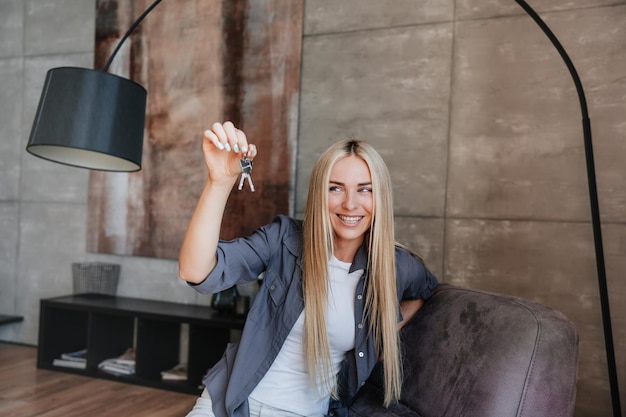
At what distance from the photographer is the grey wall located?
3.11 metres

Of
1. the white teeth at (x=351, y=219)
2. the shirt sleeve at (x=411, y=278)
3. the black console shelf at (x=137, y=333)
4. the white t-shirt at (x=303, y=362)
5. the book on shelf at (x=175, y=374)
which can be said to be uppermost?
the white teeth at (x=351, y=219)

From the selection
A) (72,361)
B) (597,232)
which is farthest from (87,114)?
(72,361)

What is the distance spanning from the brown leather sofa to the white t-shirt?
0.27 meters

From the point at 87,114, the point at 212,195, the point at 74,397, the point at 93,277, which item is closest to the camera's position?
the point at 212,195

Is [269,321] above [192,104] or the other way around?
the other way around

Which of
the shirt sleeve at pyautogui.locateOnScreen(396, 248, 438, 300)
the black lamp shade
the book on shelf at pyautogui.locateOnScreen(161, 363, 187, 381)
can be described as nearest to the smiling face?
the shirt sleeve at pyautogui.locateOnScreen(396, 248, 438, 300)

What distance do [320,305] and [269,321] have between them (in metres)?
0.20

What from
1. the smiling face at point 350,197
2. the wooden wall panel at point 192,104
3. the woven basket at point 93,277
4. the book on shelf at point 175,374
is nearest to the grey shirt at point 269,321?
the smiling face at point 350,197

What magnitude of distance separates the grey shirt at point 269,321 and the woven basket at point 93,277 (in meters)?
2.48

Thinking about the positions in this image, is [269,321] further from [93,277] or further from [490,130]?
[93,277]

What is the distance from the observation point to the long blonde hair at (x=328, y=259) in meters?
2.04

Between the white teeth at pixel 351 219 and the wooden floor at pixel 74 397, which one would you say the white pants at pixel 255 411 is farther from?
the wooden floor at pixel 74 397

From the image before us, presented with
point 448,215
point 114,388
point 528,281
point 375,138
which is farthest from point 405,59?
point 114,388

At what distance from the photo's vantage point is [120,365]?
155 inches
